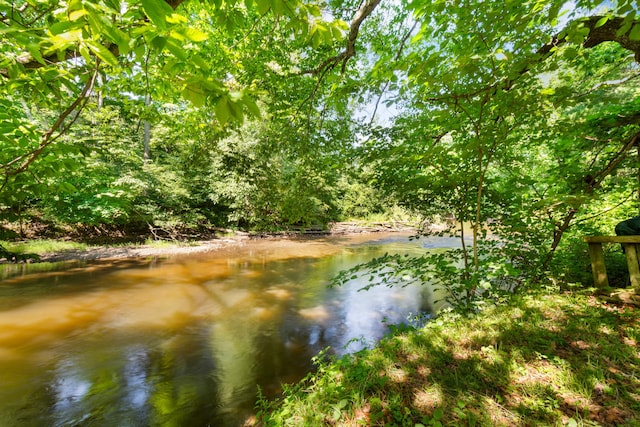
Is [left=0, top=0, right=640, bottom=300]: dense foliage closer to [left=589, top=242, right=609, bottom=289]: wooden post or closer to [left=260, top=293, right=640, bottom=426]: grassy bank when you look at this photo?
[left=589, top=242, right=609, bottom=289]: wooden post

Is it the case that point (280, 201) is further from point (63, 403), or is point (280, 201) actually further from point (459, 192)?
point (63, 403)

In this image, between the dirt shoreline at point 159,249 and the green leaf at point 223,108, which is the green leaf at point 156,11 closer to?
the green leaf at point 223,108

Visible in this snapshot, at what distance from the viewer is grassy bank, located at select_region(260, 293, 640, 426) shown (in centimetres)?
174

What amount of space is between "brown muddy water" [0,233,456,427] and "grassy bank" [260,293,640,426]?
110 cm

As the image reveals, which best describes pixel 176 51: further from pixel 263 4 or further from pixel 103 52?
pixel 263 4

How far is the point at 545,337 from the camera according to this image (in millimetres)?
2562

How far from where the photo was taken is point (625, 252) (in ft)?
10.6

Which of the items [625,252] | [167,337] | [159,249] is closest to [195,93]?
[625,252]

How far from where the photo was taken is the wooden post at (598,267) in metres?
3.37

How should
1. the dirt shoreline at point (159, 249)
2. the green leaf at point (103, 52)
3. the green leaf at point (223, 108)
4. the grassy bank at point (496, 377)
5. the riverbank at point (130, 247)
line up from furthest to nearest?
the dirt shoreline at point (159, 249)
the riverbank at point (130, 247)
the grassy bank at point (496, 377)
the green leaf at point (223, 108)
the green leaf at point (103, 52)

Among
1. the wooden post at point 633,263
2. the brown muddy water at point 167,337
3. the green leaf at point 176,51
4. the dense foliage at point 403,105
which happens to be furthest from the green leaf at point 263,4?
the wooden post at point 633,263

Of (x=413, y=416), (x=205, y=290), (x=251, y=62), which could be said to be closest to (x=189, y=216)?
(x=205, y=290)

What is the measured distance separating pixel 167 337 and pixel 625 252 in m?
6.62

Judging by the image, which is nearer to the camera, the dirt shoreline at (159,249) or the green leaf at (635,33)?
the green leaf at (635,33)
